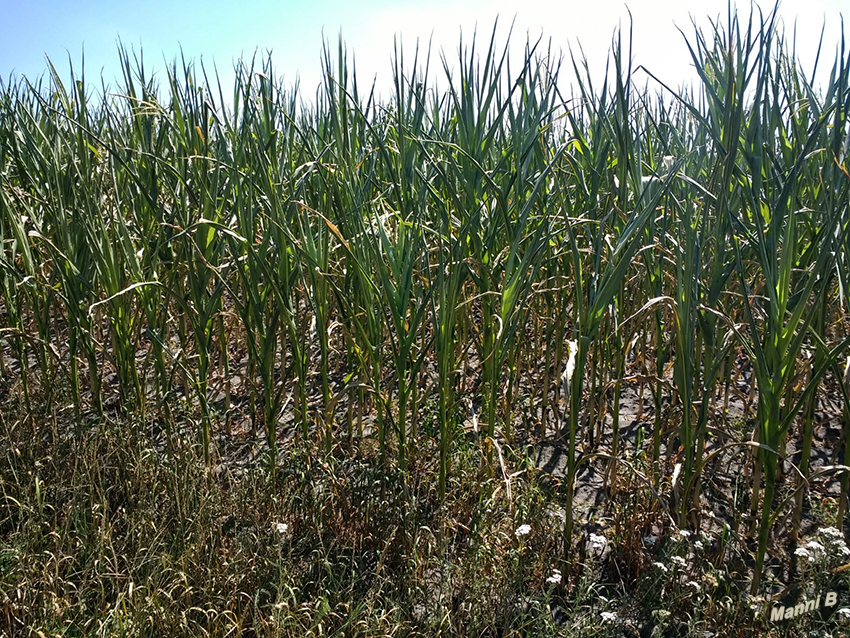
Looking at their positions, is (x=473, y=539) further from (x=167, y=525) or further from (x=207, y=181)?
(x=207, y=181)

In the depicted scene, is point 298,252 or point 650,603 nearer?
point 650,603

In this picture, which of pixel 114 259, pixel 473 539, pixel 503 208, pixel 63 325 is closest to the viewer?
pixel 473 539

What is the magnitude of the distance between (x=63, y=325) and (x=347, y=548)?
7.19 feet

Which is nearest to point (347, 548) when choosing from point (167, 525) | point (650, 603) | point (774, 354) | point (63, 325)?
point (167, 525)

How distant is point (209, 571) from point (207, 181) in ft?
3.54

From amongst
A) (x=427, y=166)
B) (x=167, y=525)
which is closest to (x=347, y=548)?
(x=167, y=525)

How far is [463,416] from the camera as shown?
208cm

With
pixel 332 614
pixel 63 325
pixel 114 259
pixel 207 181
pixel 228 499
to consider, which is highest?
pixel 207 181

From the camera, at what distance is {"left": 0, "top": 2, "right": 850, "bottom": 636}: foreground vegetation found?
1.35 metres

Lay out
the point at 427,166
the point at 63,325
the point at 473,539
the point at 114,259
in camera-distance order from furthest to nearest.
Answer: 1. the point at 63,325
2. the point at 427,166
3. the point at 114,259
4. the point at 473,539

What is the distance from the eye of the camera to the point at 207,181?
6.45 feet

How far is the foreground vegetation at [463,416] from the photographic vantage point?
53.0 inches

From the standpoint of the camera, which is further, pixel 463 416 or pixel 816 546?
pixel 463 416

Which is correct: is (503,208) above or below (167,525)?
above
